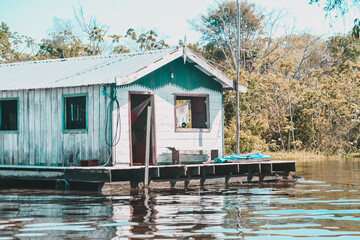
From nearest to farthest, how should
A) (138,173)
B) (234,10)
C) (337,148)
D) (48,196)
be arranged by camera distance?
(48,196) < (138,173) < (337,148) < (234,10)

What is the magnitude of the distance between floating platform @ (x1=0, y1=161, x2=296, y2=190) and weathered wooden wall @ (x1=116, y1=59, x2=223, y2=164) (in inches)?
34.9

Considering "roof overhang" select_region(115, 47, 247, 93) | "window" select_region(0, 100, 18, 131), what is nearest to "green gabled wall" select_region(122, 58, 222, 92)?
"roof overhang" select_region(115, 47, 247, 93)

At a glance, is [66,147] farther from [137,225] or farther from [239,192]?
[137,225]

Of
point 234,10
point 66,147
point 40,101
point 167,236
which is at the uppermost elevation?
point 234,10

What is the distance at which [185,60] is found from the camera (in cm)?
1977

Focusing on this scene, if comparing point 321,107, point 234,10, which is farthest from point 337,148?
point 234,10

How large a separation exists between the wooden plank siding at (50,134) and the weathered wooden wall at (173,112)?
0.64m

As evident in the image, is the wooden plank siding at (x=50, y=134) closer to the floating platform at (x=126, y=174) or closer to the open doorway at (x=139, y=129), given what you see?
the floating platform at (x=126, y=174)

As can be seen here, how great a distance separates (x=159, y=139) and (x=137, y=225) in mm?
8832

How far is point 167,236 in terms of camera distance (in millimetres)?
9469

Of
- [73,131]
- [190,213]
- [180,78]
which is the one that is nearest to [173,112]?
[180,78]

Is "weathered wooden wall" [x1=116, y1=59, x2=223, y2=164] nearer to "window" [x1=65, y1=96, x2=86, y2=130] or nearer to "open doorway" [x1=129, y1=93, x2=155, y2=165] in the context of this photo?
"open doorway" [x1=129, y1=93, x2=155, y2=165]

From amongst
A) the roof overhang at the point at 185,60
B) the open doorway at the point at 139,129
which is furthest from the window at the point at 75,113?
the roof overhang at the point at 185,60

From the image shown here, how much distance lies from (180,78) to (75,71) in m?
3.48
